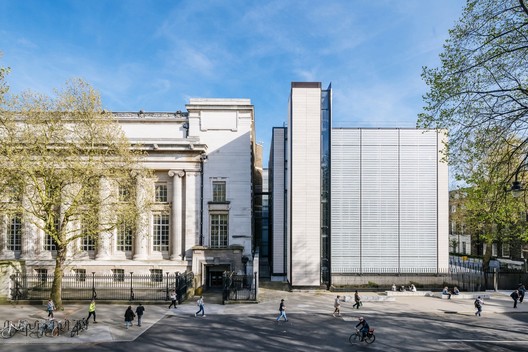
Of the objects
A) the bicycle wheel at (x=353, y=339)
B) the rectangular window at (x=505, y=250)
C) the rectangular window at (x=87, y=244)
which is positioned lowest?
the rectangular window at (x=505, y=250)

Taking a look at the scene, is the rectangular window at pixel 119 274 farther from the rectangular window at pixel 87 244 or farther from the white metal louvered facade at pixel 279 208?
the white metal louvered facade at pixel 279 208

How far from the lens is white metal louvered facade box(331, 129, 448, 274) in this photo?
108 feet

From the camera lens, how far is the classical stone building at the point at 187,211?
3275cm

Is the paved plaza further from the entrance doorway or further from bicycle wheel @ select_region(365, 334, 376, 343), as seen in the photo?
the entrance doorway

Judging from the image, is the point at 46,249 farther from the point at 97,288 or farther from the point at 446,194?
the point at 446,194

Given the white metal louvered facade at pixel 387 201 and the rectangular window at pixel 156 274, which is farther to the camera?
the white metal louvered facade at pixel 387 201

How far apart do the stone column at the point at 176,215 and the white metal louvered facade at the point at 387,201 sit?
14.8 m

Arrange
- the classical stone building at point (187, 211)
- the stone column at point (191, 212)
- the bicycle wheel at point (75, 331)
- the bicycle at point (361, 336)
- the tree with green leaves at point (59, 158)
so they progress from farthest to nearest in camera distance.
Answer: the stone column at point (191, 212), the classical stone building at point (187, 211), the tree with green leaves at point (59, 158), the bicycle wheel at point (75, 331), the bicycle at point (361, 336)

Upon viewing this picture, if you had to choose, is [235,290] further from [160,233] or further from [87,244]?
[87,244]

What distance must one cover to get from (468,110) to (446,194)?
2175 cm

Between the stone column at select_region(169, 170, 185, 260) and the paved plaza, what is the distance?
6.93m

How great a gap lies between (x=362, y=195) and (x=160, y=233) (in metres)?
20.3

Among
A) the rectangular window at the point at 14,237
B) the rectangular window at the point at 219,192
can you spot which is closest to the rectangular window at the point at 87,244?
the rectangular window at the point at 14,237

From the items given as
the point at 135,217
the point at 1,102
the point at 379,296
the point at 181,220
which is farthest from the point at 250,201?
the point at 1,102
